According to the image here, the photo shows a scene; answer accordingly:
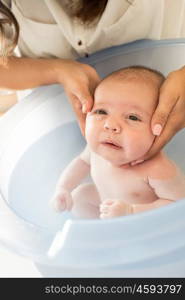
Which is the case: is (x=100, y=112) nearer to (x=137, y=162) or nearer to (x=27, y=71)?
(x=137, y=162)

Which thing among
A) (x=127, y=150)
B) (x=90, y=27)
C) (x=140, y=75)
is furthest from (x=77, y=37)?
(x=127, y=150)

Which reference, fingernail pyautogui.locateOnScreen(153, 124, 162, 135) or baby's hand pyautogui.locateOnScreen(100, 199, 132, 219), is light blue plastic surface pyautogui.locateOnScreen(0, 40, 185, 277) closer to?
baby's hand pyautogui.locateOnScreen(100, 199, 132, 219)

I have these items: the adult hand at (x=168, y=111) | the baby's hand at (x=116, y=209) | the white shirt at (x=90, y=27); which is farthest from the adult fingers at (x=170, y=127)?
the white shirt at (x=90, y=27)

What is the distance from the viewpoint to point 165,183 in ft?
3.12

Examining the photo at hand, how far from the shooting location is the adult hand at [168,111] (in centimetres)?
94

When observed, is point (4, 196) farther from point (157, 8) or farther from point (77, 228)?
point (157, 8)

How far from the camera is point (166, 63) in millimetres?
1216

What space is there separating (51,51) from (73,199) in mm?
326

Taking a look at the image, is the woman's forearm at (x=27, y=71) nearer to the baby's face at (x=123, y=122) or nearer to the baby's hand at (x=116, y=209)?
the baby's face at (x=123, y=122)

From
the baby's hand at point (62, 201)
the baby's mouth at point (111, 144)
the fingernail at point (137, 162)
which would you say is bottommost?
the baby's hand at point (62, 201)

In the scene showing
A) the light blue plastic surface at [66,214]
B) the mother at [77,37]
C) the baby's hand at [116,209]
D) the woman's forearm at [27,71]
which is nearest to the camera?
the light blue plastic surface at [66,214]

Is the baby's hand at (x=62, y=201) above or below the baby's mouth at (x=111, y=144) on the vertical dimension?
below

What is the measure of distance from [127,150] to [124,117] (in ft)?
0.20

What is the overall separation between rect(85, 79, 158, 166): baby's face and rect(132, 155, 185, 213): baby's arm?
0.14 feet
